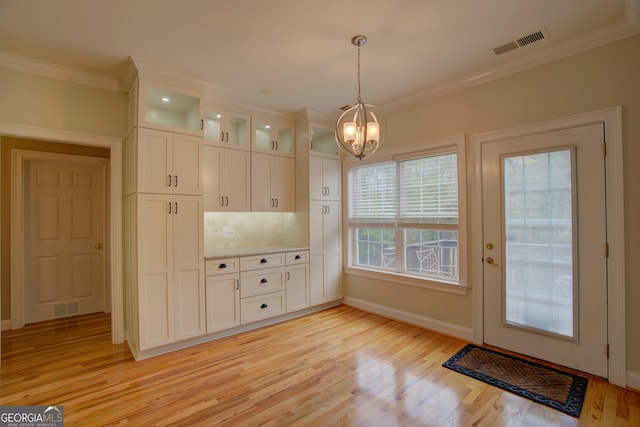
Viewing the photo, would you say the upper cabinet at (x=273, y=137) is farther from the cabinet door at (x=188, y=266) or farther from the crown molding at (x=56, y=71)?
the crown molding at (x=56, y=71)

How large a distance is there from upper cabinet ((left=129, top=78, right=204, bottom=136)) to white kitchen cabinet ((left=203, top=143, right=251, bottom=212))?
1.21ft

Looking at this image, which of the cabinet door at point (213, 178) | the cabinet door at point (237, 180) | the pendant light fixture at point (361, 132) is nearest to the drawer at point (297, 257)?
the cabinet door at point (237, 180)

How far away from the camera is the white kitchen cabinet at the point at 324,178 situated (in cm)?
438

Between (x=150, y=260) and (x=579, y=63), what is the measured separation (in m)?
4.42

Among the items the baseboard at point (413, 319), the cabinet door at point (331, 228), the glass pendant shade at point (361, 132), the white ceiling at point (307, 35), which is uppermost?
the white ceiling at point (307, 35)

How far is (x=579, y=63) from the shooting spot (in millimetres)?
2664

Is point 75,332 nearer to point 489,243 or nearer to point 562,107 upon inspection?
point 489,243

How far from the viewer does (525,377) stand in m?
2.57

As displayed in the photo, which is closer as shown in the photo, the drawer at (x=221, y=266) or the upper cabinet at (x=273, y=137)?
the drawer at (x=221, y=266)

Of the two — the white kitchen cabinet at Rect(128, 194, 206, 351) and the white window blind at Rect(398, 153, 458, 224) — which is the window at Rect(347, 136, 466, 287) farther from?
the white kitchen cabinet at Rect(128, 194, 206, 351)

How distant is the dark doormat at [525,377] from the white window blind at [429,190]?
4.76ft

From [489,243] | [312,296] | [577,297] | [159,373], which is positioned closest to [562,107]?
[489,243]

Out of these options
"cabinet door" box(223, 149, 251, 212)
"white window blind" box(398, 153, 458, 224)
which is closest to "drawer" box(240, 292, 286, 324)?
"cabinet door" box(223, 149, 251, 212)

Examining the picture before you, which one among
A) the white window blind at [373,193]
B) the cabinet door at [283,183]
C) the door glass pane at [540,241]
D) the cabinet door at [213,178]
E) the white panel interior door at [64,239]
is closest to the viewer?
the door glass pane at [540,241]
